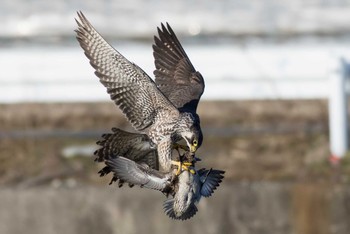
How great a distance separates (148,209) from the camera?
8.22m

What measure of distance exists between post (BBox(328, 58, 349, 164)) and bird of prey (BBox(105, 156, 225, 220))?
2.31 meters

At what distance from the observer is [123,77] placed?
686cm

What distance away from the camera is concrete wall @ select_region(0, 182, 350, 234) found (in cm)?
823

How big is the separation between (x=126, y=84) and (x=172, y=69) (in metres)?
0.62

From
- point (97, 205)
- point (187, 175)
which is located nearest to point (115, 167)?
point (187, 175)

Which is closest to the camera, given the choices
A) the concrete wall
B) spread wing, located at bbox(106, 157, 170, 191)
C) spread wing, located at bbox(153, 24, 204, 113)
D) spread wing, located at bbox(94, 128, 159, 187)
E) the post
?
spread wing, located at bbox(106, 157, 170, 191)

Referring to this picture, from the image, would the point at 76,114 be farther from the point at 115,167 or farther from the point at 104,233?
the point at 115,167

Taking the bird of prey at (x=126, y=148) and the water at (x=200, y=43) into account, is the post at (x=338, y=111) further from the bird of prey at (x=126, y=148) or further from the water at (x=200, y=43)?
the bird of prey at (x=126, y=148)

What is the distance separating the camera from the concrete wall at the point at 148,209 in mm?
8227

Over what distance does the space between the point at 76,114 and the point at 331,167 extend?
1889 millimetres

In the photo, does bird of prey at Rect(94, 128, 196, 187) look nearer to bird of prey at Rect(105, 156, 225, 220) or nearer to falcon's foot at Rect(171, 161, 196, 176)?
bird of prey at Rect(105, 156, 225, 220)

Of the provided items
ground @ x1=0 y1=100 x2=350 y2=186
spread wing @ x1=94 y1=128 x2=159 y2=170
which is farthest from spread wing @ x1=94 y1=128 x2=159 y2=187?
ground @ x1=0 y1=100 x2=350 y2=186

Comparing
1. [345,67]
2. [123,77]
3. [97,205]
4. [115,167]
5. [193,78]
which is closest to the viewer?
[115,167]

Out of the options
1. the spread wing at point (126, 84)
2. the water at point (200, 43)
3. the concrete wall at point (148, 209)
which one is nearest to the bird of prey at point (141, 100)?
the spread wing at point (126, 84)
